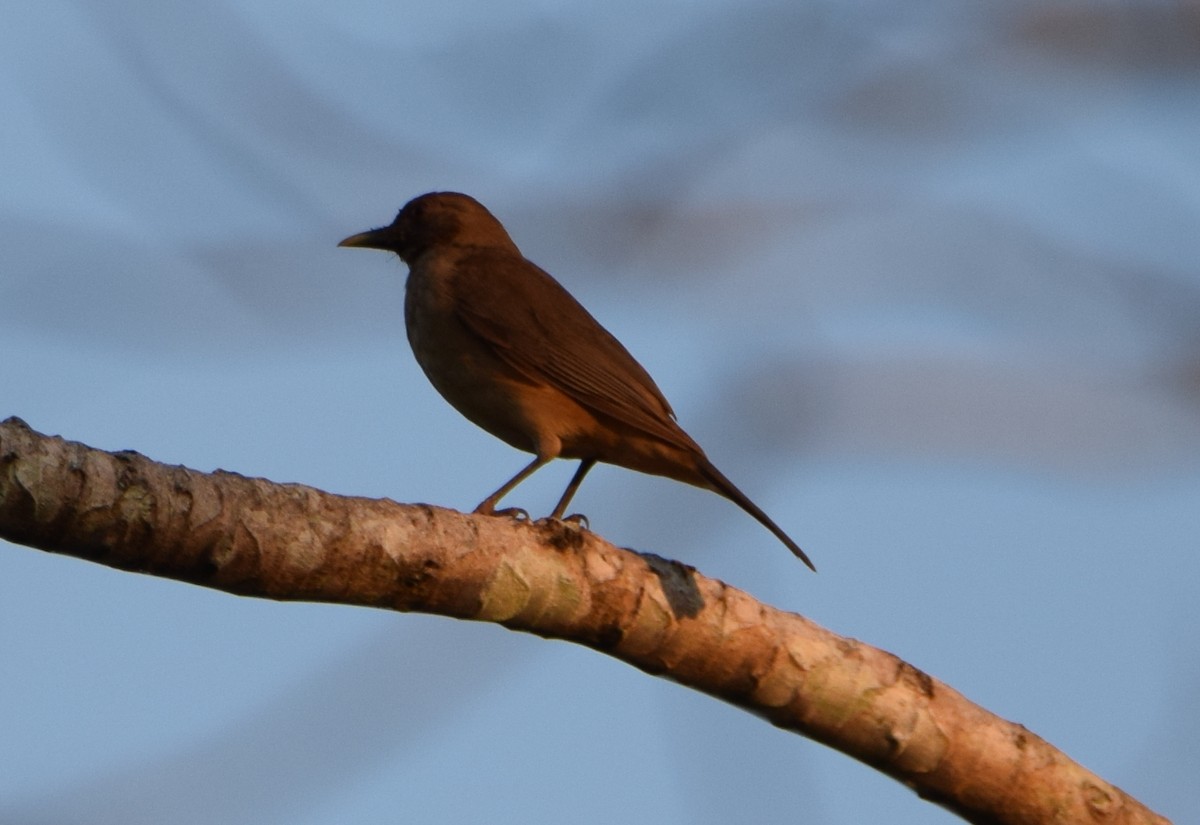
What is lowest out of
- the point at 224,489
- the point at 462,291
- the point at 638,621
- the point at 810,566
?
the point at 224,489

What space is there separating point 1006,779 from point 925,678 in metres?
0.28

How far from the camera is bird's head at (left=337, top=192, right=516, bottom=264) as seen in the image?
19.4ft

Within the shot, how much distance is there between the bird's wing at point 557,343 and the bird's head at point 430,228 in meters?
0.49

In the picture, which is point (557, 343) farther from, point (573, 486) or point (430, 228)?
point (430, 228)

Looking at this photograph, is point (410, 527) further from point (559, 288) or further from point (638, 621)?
point (559, 288)

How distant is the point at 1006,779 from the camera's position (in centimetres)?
331

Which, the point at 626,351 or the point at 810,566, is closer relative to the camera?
the point at 810,566

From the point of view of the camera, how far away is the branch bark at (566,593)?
2572 mm

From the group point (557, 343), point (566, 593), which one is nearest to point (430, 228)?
point (557, 343)

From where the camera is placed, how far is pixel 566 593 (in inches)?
123

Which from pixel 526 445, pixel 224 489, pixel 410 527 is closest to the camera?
pixel 224 489

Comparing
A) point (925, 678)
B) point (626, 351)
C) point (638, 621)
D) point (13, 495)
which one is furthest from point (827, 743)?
point (626, 351)

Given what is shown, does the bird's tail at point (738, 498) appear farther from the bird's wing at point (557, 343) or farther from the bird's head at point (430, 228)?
the bird's head at point (430, 228)

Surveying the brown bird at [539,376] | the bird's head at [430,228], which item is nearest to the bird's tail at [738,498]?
the brown bird at [539,376]
